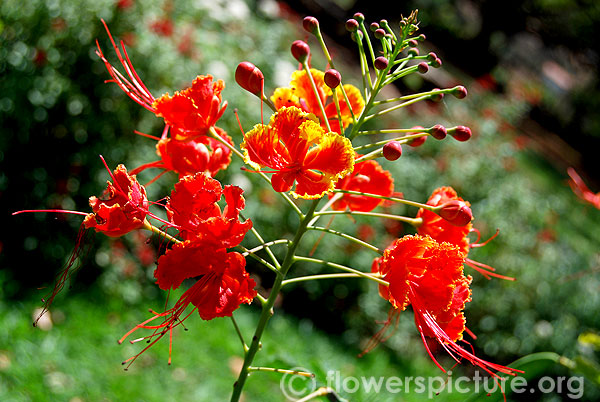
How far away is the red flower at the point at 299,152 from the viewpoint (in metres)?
1.28

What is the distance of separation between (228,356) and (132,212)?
289 centimetres

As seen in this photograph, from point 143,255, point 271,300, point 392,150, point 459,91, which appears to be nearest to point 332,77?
point 392,150

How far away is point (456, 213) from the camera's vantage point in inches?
56.2

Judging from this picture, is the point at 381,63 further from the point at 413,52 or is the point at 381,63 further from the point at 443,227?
the point at 443,227

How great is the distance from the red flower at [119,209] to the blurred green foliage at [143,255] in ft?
5.72

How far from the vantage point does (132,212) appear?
1325 millimetres

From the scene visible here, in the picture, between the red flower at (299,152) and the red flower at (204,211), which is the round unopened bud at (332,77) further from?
the red flower at (204,211)

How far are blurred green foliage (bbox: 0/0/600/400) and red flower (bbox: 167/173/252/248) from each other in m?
1.71

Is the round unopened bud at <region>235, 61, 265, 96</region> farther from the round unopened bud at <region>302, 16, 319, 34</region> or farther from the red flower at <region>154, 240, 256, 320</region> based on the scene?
the red flower at <region>154, 240, 256, 320</region>

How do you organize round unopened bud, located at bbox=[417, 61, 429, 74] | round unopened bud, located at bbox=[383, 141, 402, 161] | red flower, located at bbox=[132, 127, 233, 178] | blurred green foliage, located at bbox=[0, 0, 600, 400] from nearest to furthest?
round unopened bud, located at bbox=[383, 141, 402, 161], round unopened bud, located at bbox=[417, 61, 429, 74], red flower, located at bbox=[132, 127, 233, 178], blurred green foliage, located at bbox=[0, 0, 600, 400]

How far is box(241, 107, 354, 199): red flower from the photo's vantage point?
1277mm

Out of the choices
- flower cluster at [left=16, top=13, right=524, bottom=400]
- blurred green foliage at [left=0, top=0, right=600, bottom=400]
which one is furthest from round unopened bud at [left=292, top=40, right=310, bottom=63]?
blurred green foliage at [left=0, top=0, right=600, bottom=400]

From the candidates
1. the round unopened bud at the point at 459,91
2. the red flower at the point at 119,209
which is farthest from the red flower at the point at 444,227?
the red flower at the point at 119,209

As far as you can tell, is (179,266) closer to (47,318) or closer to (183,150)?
(183,150)
